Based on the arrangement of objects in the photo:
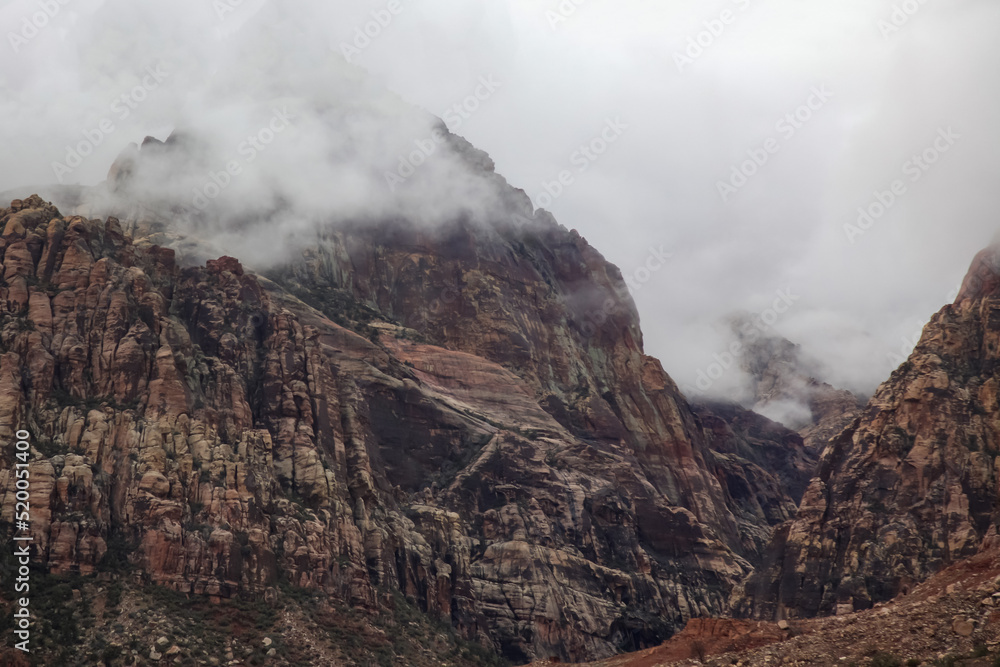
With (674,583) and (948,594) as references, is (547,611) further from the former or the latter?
(948,594)

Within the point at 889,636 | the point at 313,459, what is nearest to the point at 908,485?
the point at 313,459

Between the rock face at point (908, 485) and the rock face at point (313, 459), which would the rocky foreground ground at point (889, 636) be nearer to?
the rock face at point (313, 459)

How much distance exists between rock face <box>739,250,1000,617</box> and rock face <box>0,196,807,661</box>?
23.5 m

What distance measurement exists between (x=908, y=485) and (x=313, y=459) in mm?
72677

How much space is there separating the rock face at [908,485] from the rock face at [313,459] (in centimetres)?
2350

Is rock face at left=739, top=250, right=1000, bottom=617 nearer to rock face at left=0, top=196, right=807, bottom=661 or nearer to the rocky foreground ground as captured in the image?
rock face at left=0, top=196, right=807, bottom=661

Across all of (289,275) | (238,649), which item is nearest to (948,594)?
(238,649)

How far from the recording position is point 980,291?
497 ft

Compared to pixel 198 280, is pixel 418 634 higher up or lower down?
lower down

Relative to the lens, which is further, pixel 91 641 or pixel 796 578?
pixel 796 578

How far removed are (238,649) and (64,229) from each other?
55.2 m

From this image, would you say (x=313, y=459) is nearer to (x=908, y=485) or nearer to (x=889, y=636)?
(x=908, y=485)

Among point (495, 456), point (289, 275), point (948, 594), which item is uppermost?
point (289, 275)

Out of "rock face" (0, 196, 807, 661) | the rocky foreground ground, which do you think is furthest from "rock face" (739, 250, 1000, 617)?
the rocky foreground ground
